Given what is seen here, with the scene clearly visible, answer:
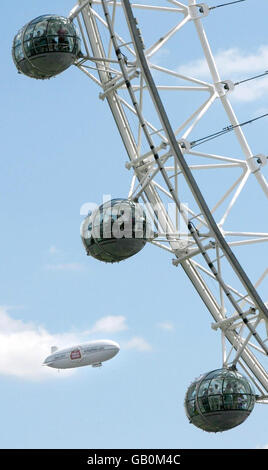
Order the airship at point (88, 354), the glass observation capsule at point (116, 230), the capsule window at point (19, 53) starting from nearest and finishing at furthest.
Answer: the glass observation capsule at point (116, 230) < the capsule window at point (19, 53) < the airship at point (88, 354)

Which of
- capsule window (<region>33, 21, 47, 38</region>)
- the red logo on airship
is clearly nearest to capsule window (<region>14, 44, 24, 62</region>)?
capsule window (<region>33, 21, 47, 38</region>)

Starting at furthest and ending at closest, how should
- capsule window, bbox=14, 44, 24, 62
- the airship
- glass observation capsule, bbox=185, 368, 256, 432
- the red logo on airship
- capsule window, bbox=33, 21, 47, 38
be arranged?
the red logo on airship, the airship, capsule window, bbox=14, 44, 24, 62, capsule window, bbox=33, 21, 47, 38, glass observation capsule, bbox=185, 368, 256, 432

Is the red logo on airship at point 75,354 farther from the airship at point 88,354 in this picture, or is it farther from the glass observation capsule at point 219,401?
the glass observation capsule at point 219,401

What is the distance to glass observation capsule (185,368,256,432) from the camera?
31.0 metres

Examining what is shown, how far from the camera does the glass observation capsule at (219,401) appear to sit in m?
31.0

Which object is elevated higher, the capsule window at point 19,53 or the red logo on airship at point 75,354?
the red logo on airship at point 75,354

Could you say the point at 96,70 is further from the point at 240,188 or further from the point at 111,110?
the point at 240,188

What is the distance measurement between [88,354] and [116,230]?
2595 inches

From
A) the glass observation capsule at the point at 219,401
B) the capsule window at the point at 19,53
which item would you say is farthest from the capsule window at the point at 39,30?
the glass observation capsule at the point at 219,401

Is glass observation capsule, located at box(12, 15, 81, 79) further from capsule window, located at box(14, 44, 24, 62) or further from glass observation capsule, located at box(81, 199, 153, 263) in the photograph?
glass observation capsule, located at box(81, 199, 153, 263)

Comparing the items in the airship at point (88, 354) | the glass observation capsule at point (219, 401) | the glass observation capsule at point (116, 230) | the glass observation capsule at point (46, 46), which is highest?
the airship at point (88, 354)

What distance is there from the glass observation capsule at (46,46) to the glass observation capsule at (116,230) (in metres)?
3.92

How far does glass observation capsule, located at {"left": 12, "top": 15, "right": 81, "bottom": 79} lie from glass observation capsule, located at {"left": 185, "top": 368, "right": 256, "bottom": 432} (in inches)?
338
